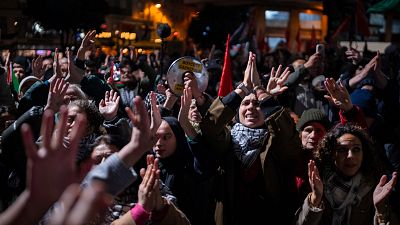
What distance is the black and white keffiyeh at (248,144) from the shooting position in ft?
14.6

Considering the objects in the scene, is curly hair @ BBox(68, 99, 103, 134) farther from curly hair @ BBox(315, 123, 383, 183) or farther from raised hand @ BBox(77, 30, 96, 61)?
raised hand @ BBox(77, 30, 96, 61)

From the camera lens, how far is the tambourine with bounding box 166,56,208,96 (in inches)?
227

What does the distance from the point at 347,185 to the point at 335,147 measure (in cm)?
30

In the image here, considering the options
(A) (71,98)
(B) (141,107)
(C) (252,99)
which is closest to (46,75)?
(A) (71,98)

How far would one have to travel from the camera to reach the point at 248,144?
4480mm

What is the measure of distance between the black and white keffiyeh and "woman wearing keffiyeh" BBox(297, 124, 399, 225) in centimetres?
44

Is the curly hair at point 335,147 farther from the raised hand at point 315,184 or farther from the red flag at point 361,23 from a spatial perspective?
the red flag at point 361,23

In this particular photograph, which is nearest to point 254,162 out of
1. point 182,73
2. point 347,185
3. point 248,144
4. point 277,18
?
point 248,144

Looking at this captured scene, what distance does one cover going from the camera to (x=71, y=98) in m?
5.18

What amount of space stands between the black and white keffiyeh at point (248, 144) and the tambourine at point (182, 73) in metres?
1.28

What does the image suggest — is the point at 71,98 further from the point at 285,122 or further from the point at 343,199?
the point at 343,199

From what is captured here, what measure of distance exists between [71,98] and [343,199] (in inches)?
94.7

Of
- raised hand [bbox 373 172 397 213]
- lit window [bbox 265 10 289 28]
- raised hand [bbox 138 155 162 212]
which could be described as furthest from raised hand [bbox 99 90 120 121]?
lit window [bbox 265 10 289 28]

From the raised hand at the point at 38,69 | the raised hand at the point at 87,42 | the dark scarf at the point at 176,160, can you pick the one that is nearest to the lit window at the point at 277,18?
the raised hand at the point at 38,69
